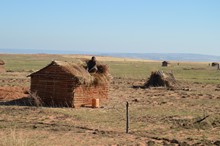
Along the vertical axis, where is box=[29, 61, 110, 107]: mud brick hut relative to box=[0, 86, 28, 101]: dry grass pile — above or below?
above

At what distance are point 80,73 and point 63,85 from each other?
1272mm

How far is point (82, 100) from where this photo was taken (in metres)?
23.8

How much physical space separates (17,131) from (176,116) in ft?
26.6

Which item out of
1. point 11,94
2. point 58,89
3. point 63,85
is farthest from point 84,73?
point 11,94

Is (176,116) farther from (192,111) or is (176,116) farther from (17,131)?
(17,131)

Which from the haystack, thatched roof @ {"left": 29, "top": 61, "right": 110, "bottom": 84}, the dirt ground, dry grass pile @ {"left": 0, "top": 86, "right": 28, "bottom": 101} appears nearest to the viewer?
the dirt ground

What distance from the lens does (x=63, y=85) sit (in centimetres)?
2314

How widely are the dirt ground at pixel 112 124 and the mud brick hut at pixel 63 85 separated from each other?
1092 mm

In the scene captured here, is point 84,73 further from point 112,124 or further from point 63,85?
point 112,124

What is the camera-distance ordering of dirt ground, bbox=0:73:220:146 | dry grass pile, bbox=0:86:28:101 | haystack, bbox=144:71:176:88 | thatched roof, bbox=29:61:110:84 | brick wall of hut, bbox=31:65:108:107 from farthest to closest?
haystack, bbox=144:71:176:88, dry grass pile, bbox=0:86:28:101, thatched roof, bbox=29:61:110:84, brick wall of hut, bbox=31:65:108:107, dirt ground, bbox=0:73:220:146

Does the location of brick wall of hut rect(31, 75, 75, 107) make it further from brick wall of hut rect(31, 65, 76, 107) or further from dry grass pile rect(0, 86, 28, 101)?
dry grass pile rect(0, 86, 28, 101)

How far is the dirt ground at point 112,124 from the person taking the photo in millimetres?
14570

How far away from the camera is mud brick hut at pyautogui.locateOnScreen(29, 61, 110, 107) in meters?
23.1

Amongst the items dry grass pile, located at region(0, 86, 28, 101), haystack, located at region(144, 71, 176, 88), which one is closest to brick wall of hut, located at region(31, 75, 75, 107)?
dry grass pile, located at region(0, 86, 28, 101)
